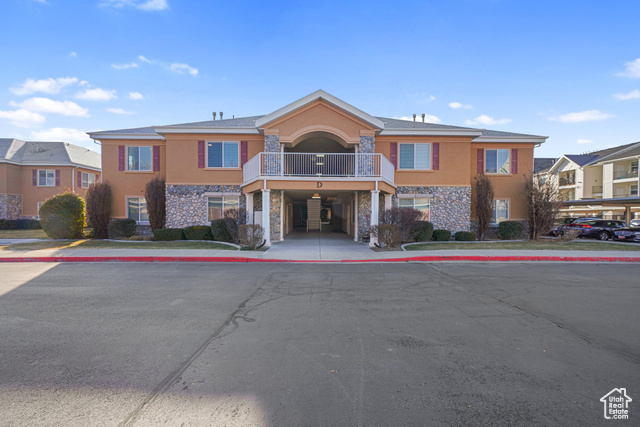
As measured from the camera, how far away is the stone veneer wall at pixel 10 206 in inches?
1103

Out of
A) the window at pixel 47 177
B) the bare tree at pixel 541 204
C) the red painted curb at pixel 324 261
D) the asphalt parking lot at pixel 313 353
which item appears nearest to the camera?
the asphalt parking lot at pixel 313 353

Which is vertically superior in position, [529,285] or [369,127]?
[369,127]

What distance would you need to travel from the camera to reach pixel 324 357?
164 inches

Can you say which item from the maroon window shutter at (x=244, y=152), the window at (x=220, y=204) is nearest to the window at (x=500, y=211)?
the maroon window shutter at (x=244, y=152)

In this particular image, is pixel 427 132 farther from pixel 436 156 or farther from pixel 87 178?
pixel 87 178

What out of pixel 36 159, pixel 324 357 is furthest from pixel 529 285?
pixel 36 159

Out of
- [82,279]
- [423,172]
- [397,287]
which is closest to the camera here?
[397,287]

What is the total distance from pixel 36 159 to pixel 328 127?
28763 mm

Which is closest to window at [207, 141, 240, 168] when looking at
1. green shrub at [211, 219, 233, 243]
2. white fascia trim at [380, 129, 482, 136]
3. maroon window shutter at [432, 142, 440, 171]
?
green shrub at [211, 219, 233, 243]

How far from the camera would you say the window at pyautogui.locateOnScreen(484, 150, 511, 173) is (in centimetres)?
2091

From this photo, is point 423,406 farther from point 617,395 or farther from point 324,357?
point 617,395

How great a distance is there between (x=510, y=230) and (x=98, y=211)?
78.1 ft

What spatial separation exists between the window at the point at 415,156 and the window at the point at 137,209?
627 inches

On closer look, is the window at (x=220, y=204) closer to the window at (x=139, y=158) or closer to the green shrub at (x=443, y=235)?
the window at (x=139, y=158)
